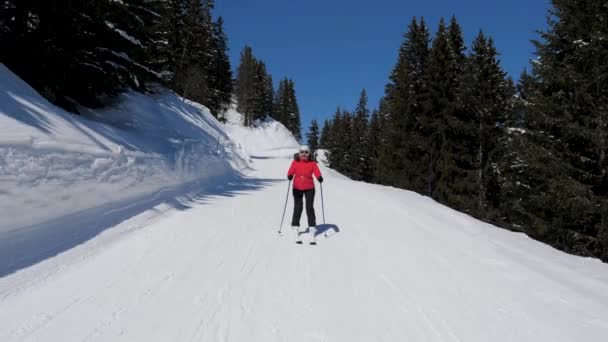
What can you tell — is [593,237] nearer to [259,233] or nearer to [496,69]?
[259,233]

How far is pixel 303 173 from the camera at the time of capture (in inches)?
269

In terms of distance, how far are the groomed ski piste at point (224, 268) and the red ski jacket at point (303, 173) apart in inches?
41.5

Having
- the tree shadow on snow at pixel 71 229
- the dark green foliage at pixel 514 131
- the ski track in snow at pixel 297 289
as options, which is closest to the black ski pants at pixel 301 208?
the ski track in snow at pixel 297 289

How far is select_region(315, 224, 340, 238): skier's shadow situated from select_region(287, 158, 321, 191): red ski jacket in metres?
1.07

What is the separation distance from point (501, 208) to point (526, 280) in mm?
14954

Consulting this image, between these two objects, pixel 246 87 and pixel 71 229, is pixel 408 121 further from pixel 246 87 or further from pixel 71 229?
pixel 246 87

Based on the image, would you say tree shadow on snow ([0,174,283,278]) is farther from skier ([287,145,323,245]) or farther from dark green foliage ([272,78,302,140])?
dark green foliage ([272,78,302,140])

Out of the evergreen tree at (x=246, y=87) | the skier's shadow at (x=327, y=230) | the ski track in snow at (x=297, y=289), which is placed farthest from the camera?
the evergreen tree at (x=246, y=87)

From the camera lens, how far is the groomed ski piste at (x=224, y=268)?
122 inches

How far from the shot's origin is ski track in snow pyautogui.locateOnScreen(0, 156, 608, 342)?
9.96 feet

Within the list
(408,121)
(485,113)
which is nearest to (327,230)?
(485,113)

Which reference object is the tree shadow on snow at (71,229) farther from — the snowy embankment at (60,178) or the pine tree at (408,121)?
the pine tree at (408,121)

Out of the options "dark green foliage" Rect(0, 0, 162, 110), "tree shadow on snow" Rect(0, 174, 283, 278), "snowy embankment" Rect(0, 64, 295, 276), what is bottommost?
"tree shadow on snow" Rect(0, 174, 283, 278)

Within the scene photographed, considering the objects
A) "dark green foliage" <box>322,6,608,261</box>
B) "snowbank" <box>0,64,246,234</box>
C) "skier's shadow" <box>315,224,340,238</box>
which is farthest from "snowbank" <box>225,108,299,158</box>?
"skier's shadow" <box>315,224,340,238</box>
